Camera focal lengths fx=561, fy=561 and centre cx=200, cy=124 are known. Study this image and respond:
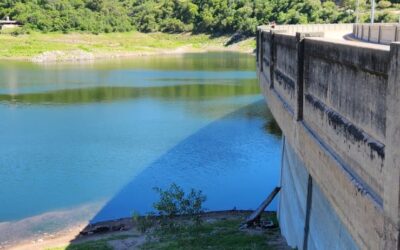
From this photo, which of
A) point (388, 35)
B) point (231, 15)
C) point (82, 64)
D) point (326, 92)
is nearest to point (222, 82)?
point (82, 64)

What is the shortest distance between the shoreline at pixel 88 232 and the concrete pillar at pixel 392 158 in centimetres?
1477

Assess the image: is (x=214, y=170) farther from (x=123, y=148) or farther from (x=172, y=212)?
(x=172, y=212)

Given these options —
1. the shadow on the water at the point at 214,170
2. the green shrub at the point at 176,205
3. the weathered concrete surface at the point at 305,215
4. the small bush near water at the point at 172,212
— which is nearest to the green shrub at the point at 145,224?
the small bush near water at the point at 172,212

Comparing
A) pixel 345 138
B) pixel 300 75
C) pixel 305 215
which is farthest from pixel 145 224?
pixel 345 138

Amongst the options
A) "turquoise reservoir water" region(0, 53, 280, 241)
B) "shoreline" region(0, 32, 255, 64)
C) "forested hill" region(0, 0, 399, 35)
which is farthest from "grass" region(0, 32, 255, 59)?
"turquoise reservoir water" region(0, 53, 280, 241)

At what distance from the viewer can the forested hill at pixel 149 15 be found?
133 m

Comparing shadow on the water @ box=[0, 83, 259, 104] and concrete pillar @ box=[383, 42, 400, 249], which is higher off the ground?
concrete pillar @ box=[383, 42, 400, 249]

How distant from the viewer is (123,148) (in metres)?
35.6

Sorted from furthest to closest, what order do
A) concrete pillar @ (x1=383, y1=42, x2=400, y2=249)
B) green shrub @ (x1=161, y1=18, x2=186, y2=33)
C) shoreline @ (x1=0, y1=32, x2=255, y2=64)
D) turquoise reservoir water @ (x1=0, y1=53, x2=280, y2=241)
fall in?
1. green shrub @ (x1=161, y1=18, x2=186, y2=33)
2. shoreline @ (x1=0, y1=32, x2=255, y2=64)
3. turquoise reservoir water @ (x1=0, y1=53, x2=280, y2=241)
4. concrete pillar @ (x1=383, y1=42, x2=400, y2=249)

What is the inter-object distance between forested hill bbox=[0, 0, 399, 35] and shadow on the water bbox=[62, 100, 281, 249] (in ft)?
262

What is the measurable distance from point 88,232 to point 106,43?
11790 centimetres

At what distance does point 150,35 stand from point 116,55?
30.8 meters

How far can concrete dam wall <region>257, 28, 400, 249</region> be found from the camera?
6.32m

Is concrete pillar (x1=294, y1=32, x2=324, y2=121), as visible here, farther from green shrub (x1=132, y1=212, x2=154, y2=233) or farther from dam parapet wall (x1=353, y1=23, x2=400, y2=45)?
green shrub (x1=132, y1=212, x2=154, y2=233)
